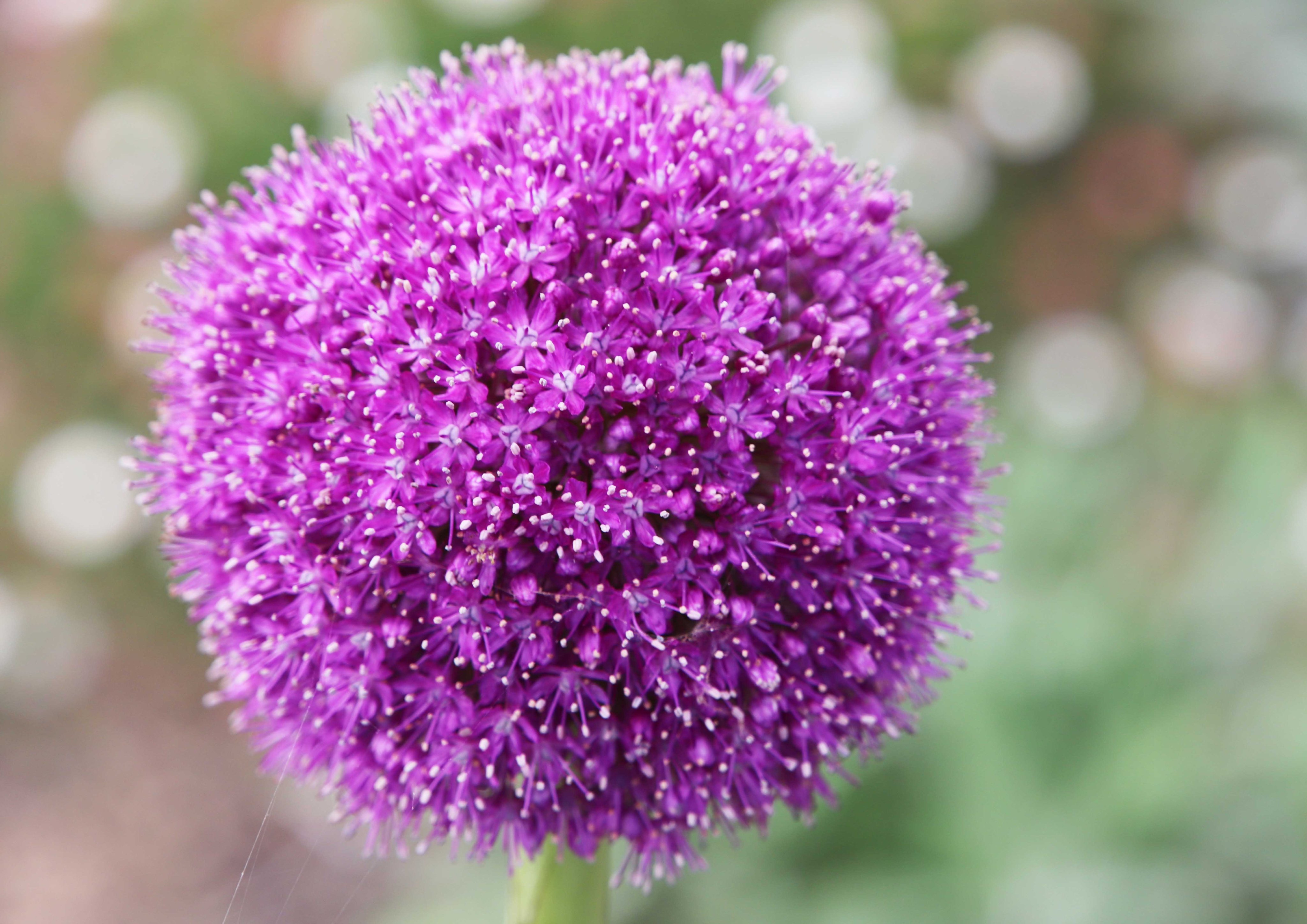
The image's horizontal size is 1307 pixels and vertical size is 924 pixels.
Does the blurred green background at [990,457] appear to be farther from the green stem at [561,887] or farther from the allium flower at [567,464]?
the allium flower at [567,464]

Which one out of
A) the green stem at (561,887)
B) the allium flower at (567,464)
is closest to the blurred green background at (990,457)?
the green stem at (561,887)

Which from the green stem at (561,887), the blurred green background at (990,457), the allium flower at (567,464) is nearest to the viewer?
the allium flower at (567,464)

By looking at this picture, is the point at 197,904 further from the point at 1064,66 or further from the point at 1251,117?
the point at 1251,117

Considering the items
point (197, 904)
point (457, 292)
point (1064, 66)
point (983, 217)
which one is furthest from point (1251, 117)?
point (197, 904)

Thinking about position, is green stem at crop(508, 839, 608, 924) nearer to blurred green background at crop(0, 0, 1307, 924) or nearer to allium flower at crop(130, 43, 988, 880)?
allium flower at crop(130, 43, 988, 880)

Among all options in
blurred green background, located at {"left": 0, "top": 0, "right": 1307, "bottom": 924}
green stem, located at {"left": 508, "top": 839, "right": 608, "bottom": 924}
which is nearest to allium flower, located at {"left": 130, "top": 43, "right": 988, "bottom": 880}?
green stem, located at {"left": 508, "top": 839, "right": 608, "bottom": 924}

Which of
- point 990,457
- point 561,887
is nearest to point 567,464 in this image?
point 561,887
